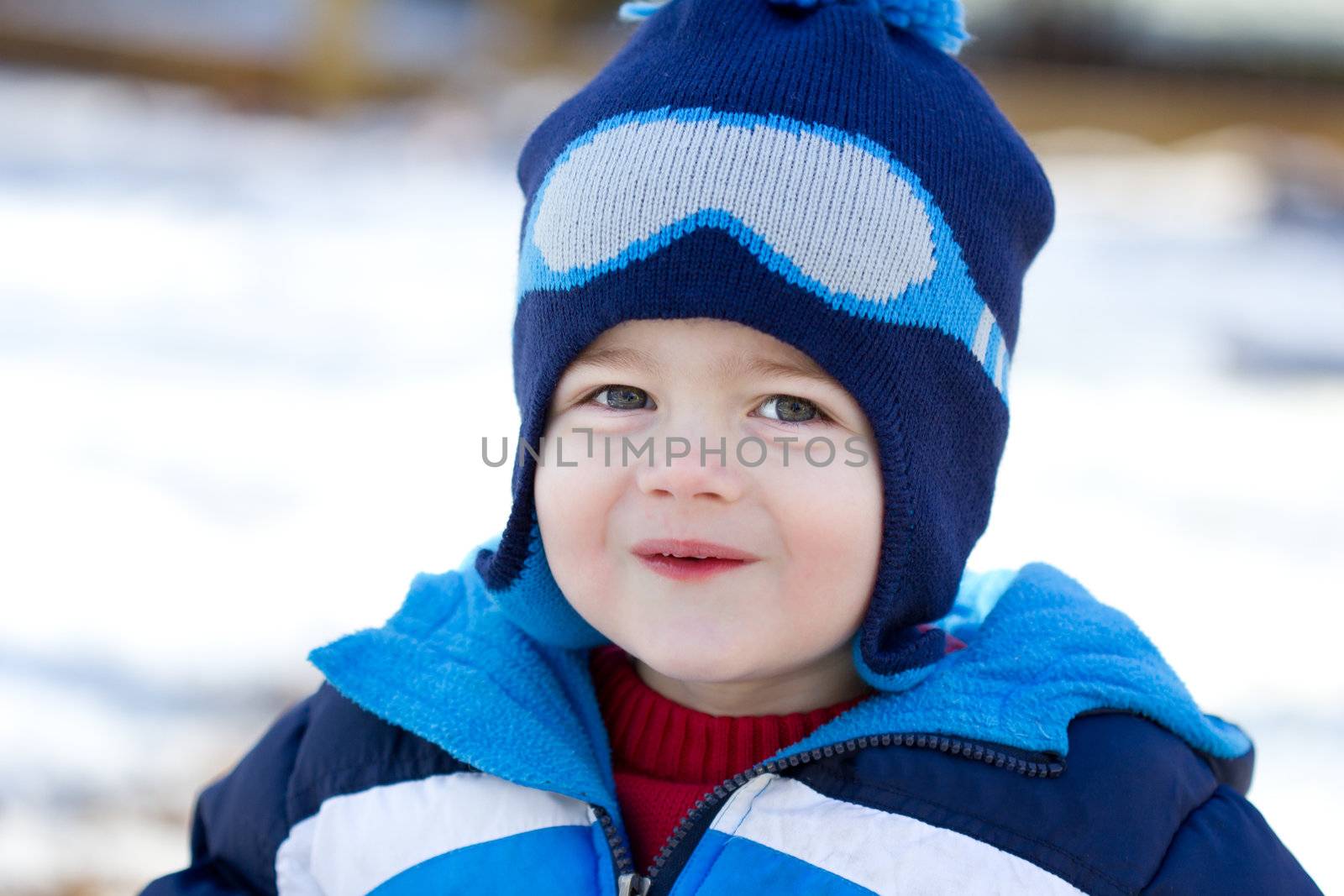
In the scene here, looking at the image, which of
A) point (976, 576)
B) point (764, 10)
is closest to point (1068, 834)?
point (976, 576)

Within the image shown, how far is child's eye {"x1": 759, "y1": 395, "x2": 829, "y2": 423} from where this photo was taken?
A: 1071mm

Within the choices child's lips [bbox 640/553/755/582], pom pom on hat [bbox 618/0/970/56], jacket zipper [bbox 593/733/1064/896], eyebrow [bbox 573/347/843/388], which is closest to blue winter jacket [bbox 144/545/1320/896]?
jacket zipper [bbox 593/733/1064/896]

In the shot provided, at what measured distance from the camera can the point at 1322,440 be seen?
3426 mm

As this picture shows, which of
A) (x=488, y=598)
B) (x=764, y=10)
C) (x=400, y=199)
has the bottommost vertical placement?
(x=488, y=598)

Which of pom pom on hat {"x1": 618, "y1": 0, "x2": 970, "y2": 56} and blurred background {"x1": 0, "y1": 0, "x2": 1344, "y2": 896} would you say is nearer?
pom pom on hat {"x1": 618, "y1": 0, "x2": 970, "y2": 56}

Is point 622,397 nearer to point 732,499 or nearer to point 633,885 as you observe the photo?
point 732,499

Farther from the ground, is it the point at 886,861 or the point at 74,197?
the point at 74,197

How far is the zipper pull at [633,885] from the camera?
1058mm

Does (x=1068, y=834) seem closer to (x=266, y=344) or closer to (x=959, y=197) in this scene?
(x=959, y=197)

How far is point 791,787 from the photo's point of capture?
1066 millimetres

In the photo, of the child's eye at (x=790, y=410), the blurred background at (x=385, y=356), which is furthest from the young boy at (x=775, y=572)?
the blurred background at (x=385, y=356)

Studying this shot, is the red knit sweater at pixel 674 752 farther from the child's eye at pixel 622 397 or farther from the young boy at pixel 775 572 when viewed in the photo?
the child's eye at pixel 622 397

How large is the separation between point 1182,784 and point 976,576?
0.37m

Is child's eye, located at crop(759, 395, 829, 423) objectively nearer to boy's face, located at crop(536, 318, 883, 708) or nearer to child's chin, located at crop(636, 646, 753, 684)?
boy's face, located at crop(536, 318, 883, 708)
